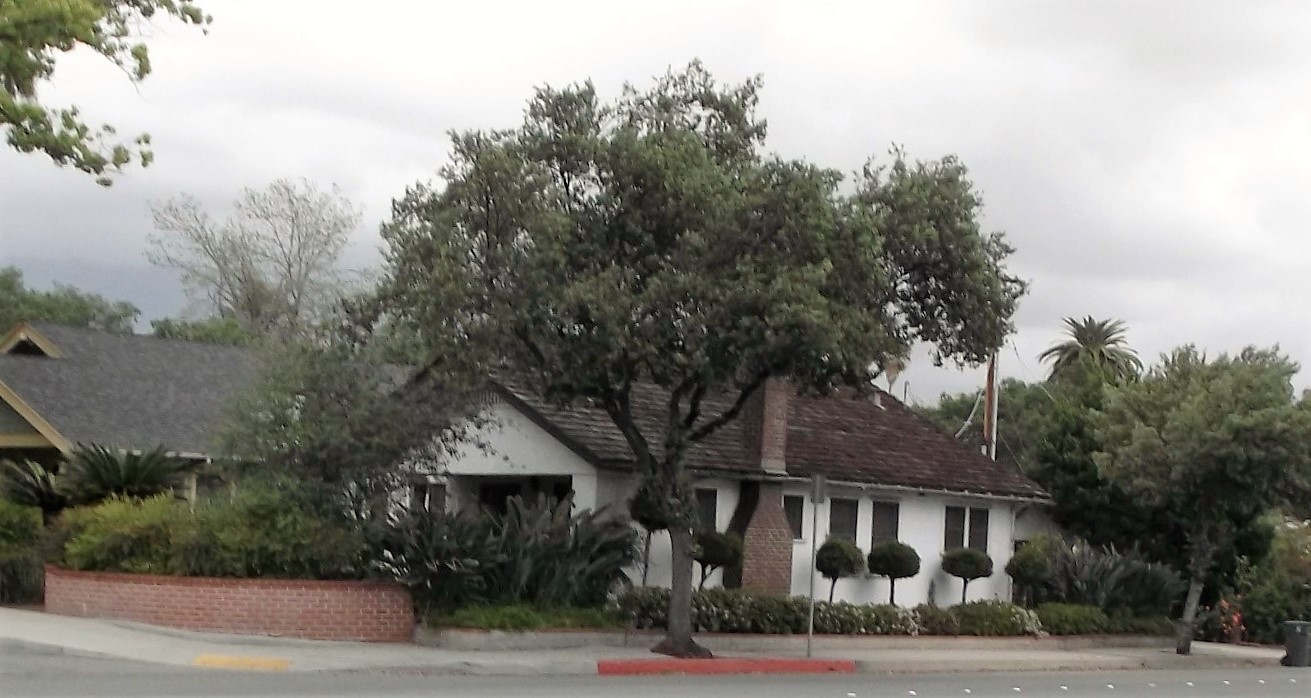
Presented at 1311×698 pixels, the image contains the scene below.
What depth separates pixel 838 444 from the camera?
105 ft

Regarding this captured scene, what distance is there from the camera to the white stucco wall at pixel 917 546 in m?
30.0

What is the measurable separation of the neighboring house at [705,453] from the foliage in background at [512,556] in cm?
148

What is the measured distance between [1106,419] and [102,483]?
18730 mm

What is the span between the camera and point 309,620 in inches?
853

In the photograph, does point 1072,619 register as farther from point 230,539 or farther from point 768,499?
point 230,539

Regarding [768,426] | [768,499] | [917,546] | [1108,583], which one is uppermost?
[768,426]

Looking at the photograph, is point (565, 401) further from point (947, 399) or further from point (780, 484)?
point (947, 399)

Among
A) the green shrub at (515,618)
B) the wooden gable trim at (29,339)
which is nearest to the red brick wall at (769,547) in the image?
the green shrub at (515,618)

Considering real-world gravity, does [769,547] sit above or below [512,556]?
above

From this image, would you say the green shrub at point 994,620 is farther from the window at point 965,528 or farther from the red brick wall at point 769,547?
the red brick wall at point 769,547

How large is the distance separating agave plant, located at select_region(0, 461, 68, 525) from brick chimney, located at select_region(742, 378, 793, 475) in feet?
38.4

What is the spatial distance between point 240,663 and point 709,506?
11.2 m

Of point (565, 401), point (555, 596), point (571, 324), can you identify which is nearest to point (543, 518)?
point (555, 596)

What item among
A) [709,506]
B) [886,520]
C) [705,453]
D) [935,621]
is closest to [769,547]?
[709,506]
